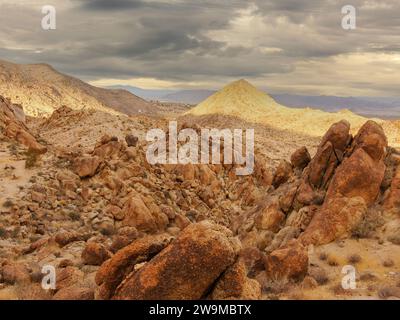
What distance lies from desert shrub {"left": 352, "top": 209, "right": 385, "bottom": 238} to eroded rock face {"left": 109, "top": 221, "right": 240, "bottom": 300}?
648 centimetres

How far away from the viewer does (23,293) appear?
10500 millimetres

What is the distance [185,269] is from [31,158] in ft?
63.1

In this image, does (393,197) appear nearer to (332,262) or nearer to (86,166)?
(332,262)

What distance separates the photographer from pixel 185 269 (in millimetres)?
8211

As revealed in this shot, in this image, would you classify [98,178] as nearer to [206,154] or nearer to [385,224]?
[206,154]

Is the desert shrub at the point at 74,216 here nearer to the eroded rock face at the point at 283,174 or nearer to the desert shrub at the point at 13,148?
the desert shrub at the point at 13,148

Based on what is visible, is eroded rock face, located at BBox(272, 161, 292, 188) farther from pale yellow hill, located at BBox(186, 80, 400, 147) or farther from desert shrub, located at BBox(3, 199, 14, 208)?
pale yellow hill, located at BBox(186, 80, 400, 147)

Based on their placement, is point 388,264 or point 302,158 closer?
point 388,264

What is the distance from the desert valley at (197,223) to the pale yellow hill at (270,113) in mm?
46863

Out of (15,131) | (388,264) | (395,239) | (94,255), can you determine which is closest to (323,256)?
(388,264)

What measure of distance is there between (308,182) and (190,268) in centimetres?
961

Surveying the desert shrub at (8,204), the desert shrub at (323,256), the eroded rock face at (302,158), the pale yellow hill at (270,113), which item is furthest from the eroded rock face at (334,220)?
the pale yellow hill at (270,113)
